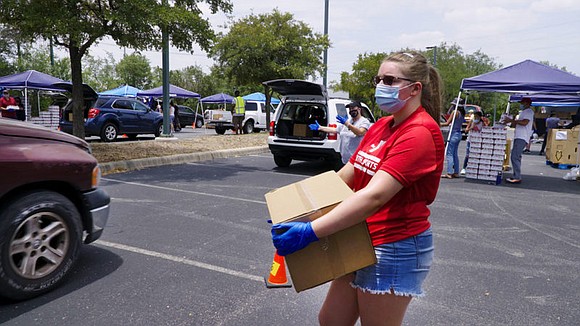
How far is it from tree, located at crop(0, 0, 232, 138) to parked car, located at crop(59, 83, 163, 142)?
4957mm

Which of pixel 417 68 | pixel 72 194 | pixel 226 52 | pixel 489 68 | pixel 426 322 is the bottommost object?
pixel 426 322

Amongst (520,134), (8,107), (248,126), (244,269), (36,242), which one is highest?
(8,107)

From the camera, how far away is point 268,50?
20078mm

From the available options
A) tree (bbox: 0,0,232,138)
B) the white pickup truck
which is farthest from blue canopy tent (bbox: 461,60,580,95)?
the white pickup truck

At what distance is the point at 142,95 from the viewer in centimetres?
2881

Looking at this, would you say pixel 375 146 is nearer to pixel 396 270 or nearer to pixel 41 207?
pixel 396 270

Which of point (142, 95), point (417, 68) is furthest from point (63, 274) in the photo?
point (142, 95)

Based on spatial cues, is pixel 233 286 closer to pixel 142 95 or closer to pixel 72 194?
pixel 72 194

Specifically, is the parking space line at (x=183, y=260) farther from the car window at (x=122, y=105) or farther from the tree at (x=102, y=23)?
the car window at (x=122, y=105)

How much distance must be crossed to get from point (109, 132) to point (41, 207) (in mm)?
13421

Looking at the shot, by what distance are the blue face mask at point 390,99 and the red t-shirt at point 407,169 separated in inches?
3.2

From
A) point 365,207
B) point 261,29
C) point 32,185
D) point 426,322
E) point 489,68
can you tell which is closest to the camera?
point 365,207

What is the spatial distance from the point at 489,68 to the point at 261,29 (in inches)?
1917

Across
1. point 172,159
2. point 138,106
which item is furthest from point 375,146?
point 138,106
